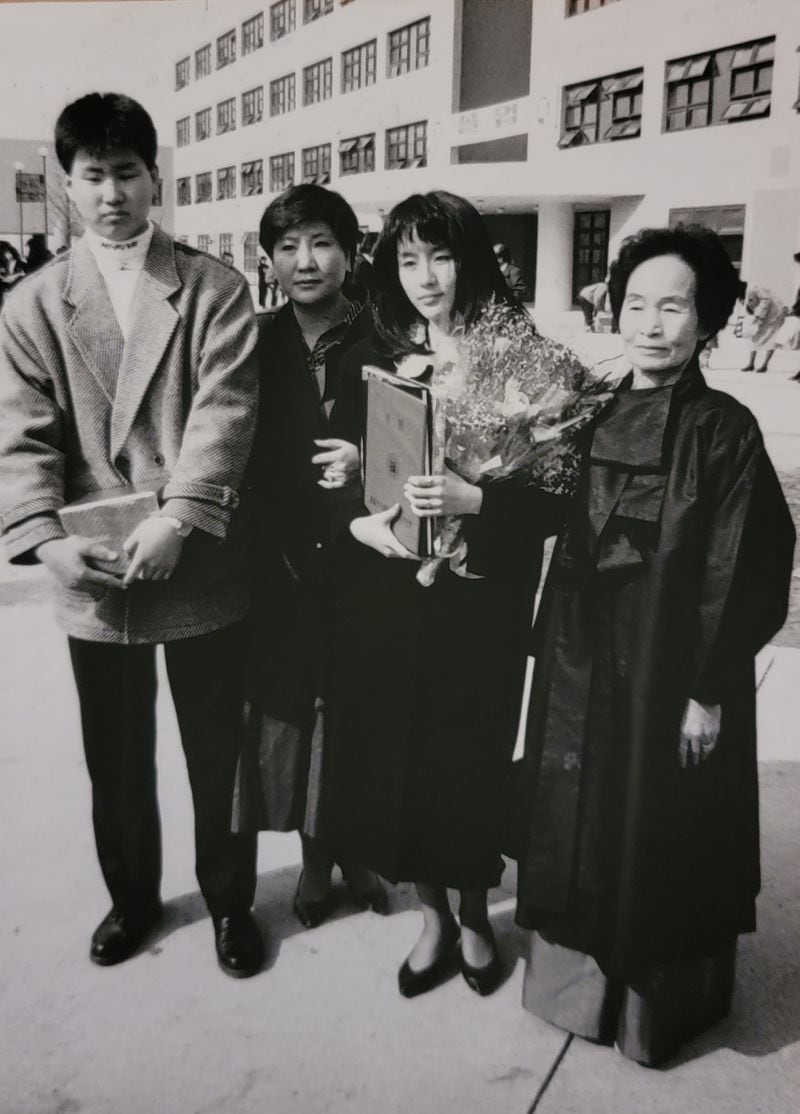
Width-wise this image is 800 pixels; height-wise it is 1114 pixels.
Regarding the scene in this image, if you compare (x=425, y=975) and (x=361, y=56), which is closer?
(x=425, y=975)

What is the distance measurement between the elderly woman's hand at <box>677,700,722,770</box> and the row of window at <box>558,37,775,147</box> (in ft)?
3.98

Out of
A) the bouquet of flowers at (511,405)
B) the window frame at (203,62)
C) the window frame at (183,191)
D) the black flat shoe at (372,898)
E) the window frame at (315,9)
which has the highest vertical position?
the window frame at (315,9)

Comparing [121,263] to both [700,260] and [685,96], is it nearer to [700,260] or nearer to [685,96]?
[700,260]

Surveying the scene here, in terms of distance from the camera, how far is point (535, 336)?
5.39 feet

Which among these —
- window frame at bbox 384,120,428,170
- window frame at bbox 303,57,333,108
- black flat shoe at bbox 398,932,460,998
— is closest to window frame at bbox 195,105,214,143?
window frame at bbox 303,57,333,108

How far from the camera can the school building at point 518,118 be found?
2.02 meters

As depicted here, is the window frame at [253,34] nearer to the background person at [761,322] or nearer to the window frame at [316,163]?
the window frame at [316,163]

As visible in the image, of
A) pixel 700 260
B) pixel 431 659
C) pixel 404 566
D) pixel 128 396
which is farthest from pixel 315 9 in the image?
pixel 431 659

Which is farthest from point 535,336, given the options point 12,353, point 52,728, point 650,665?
point 52,728

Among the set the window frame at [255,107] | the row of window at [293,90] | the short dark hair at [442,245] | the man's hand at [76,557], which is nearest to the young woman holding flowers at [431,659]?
the short dark hair at [442,245]

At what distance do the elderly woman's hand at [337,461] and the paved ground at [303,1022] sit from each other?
2.44 ft

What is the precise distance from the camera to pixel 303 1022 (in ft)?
5.93

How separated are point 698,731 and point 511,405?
64cm

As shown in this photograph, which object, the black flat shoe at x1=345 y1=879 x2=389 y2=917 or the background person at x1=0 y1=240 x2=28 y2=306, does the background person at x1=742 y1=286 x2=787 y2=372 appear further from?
the background person at x1=0 y1=240 x2=28 y2=306
